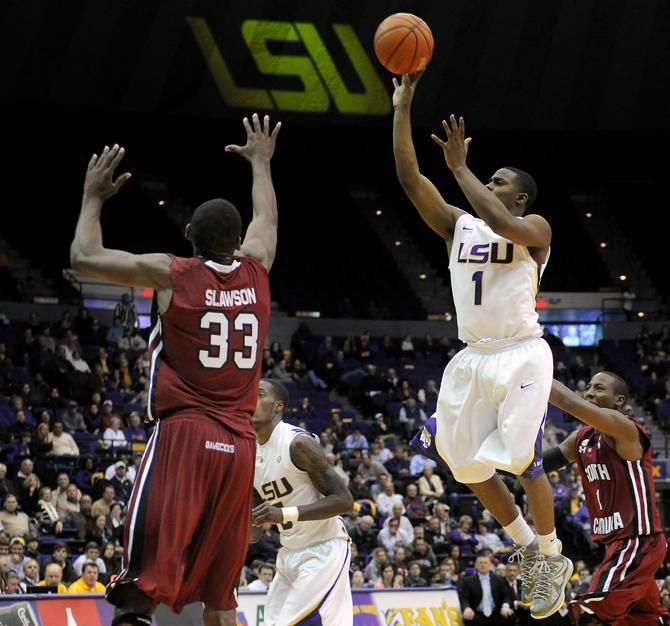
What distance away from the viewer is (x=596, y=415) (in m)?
7.58

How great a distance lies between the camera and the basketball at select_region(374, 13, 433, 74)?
263 inches

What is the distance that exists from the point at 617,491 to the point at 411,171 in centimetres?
292

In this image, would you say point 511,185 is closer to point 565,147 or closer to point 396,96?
point 396,96

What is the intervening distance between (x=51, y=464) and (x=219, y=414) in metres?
12.1

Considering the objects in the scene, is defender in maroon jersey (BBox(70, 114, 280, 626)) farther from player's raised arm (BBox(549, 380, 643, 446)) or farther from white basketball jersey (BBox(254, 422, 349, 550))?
white basketball jersey (BBox(254, 422, 349, 550))

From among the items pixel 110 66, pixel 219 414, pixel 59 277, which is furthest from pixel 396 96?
pixel 59 277

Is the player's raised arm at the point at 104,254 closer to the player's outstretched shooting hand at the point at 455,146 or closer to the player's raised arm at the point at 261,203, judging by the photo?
the player's raised arm at the point at 261,203

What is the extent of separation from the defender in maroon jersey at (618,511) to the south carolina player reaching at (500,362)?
1.23 metres

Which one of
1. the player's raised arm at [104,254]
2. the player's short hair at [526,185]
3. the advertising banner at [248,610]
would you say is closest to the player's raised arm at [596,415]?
the player's short hair at [526,185]

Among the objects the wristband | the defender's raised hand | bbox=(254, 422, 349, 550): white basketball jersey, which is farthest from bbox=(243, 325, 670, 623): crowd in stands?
the defender's raised hand

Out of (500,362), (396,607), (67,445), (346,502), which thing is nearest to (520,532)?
(500,362)

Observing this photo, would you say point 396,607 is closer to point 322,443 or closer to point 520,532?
point 520,532

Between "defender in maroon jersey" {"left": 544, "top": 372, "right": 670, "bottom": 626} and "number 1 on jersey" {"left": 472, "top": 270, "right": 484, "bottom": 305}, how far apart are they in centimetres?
151

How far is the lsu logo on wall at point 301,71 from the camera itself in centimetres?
2558
